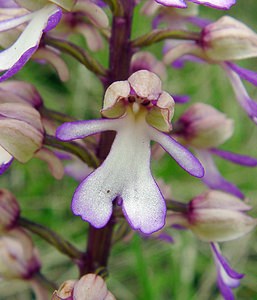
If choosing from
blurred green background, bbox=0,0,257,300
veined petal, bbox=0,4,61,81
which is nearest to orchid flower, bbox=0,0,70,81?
veined petal, bbox=0,4,61,81

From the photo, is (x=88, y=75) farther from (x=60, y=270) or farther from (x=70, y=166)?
(x=70, y=166)

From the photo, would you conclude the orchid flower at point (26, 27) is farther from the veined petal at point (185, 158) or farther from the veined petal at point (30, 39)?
the veined petal at point (185, 158)

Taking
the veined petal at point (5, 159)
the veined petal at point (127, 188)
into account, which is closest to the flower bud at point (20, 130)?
the veined petal at point (5, 159)

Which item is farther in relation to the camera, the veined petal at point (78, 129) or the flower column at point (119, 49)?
the flower column at point (119, 49)

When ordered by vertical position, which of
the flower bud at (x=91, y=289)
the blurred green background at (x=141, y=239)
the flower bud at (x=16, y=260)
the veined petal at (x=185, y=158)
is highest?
the veined petal at (x=185, y=158)

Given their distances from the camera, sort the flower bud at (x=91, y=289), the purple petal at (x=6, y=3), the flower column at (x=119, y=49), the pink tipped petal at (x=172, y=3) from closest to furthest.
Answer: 1. the pink tipped petal at (x=172, y=3)
2. the flower bud at (x=91, y=289)
3. the flower column at (x=119, y=49)
4. the purple petal at (x=6, y=3)

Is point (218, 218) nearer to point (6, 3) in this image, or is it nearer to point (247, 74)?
point (247, 74)

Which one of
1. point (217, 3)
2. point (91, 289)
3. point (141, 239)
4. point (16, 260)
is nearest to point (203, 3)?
point (217, 3)
